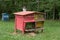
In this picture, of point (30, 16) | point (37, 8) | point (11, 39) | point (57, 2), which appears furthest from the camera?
point (37, 8)

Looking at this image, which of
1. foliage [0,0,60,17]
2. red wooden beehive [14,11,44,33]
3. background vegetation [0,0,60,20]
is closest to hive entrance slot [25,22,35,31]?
red wooden beehive [14,11,44,33]

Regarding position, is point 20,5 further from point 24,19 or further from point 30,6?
point 24,19

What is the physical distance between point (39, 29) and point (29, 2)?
35.4 feet

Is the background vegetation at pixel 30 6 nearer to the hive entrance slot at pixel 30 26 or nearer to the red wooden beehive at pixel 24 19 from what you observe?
the hive entrance slot at pixel 30 26

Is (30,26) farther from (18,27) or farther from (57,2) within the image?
(57,2)

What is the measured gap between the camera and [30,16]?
32.8 feet

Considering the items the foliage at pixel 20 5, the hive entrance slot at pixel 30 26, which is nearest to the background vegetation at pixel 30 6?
the foliage at pixel 20 5

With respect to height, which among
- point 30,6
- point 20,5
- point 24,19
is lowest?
point 30,6

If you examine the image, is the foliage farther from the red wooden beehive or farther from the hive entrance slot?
the red wooden beehive

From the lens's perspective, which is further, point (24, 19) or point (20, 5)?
point (20, 5)

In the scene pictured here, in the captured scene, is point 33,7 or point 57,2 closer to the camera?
point 57,2

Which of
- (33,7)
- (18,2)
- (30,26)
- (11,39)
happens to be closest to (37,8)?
(33,7)

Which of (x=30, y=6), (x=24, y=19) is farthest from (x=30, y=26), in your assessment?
(x=30, y=6)

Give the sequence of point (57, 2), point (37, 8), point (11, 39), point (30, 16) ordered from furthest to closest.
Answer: point (37, 8) < point (57, 2) < point (30, 16) < point (11, 39)
